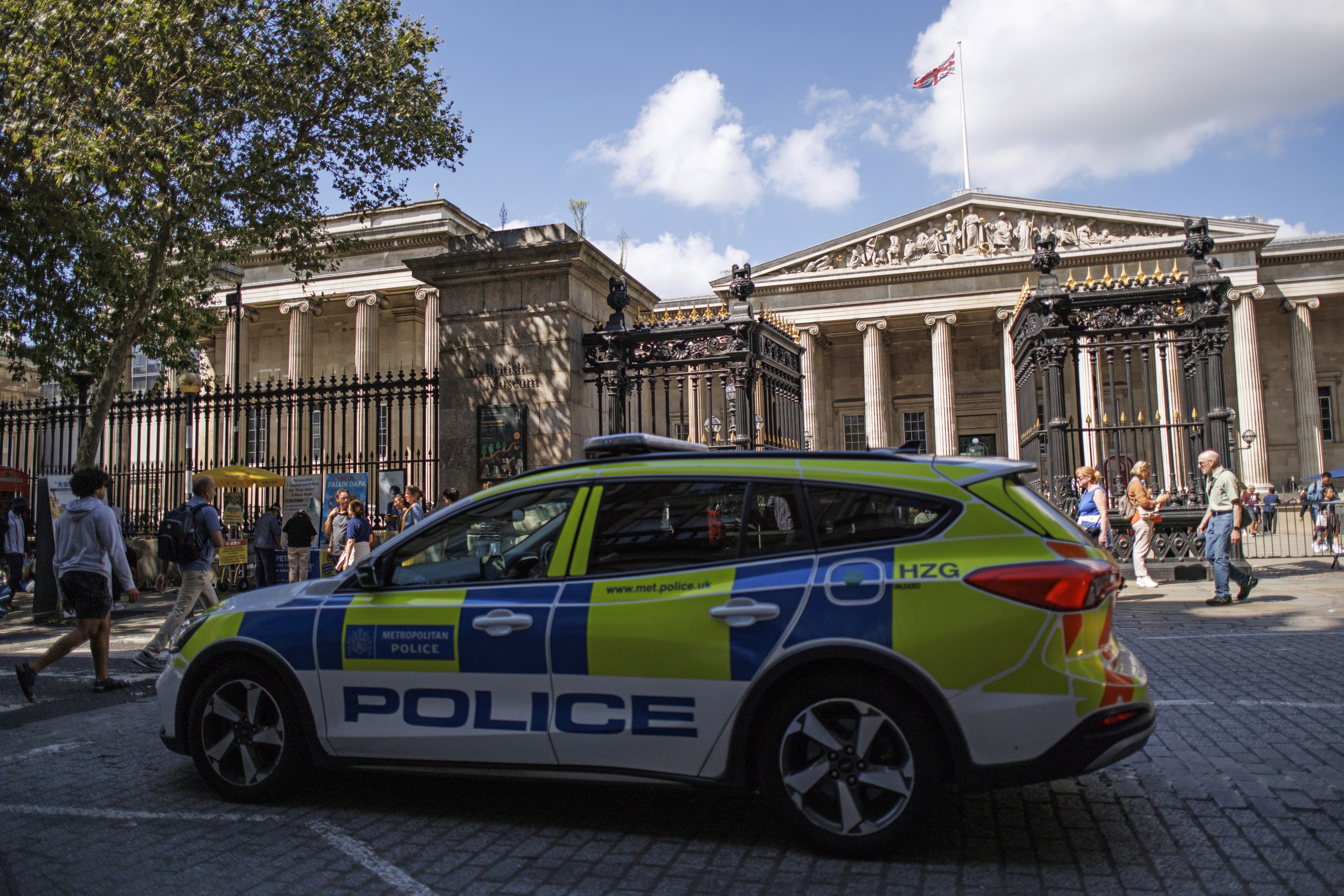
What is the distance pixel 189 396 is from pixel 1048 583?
1427 centimetres

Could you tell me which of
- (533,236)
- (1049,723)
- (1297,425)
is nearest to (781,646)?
(1049,723)

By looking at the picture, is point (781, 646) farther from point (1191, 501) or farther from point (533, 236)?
point (1191, 501)

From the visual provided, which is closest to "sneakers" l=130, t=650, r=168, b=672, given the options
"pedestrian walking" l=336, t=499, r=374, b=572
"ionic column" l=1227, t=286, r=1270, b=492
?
"pedestrian walking" l=336, t=499, r=374, b=572

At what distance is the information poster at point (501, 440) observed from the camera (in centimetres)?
1054

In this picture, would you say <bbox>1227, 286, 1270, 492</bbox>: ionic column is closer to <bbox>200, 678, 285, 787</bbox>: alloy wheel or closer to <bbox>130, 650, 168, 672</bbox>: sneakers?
<bbox>130, 650, 168, 672</bbox>: sneakers

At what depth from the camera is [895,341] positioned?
47219 millimetres

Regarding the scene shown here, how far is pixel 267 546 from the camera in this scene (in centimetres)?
1380

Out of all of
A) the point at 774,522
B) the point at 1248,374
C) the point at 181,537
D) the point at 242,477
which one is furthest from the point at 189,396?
the point at 1248,374

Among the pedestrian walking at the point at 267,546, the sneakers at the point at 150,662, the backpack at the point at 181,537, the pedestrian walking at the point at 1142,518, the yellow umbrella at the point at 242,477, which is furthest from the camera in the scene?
the yellow umbrella at the point at 242,477

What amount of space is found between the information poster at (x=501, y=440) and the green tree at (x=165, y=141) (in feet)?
17.8

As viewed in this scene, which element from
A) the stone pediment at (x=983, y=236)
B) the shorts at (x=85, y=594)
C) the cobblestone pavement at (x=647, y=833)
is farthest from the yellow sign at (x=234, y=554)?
the stone pediment at (x=983, y=236)

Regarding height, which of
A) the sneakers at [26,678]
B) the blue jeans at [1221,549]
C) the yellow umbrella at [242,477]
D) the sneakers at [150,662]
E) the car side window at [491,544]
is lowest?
the sneakers at [150,662]

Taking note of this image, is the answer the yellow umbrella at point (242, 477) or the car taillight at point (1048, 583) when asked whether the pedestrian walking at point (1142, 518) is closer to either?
the car taillight at point (1048, 583)

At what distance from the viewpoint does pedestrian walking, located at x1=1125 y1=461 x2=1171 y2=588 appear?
12.4m
